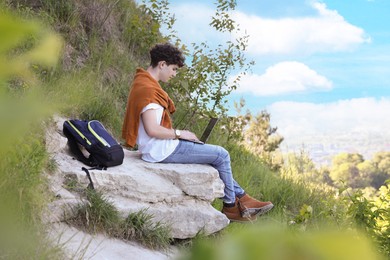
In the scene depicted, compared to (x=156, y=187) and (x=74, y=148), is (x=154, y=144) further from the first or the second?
(x=74, y=148)

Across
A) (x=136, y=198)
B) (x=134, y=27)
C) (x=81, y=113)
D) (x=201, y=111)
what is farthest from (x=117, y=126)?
(x=134, y=27)

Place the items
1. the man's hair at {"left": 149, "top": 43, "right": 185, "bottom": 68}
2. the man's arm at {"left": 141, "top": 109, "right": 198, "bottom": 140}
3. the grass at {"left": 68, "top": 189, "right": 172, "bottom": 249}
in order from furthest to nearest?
the man's hair at {"left": 149, "top": 43, "right": 185, "bottom": 68}, the man's arm at {"left": 141, "top": 109, "right": 198, "bottom": 140}, the grass at {"left": 68, "top": 189, "right": 172, "bottom": 249}

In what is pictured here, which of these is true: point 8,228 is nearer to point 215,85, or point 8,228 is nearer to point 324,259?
point 324,259

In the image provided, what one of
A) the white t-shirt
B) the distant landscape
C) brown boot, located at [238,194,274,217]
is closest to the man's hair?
the white t-shirt

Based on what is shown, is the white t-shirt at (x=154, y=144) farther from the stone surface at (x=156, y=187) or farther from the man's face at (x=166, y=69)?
the man's face at (x=166, y=69)

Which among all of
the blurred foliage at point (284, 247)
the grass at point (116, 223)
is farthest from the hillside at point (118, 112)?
the blurred foliage at point (284, 247)

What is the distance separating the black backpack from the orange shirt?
1.26ft

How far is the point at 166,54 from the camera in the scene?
5176 millimetres

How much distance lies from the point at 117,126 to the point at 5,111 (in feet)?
20.4

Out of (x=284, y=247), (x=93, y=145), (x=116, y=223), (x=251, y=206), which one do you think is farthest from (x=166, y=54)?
(x=284, y=247)

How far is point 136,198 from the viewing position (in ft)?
14.8

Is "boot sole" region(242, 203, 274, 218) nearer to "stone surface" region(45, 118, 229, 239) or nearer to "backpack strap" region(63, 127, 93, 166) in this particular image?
"stone surface" region(45, 118, 229, 239)

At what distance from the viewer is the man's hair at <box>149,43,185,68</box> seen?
516 centimetres

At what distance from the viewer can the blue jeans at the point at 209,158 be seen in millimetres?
5051
